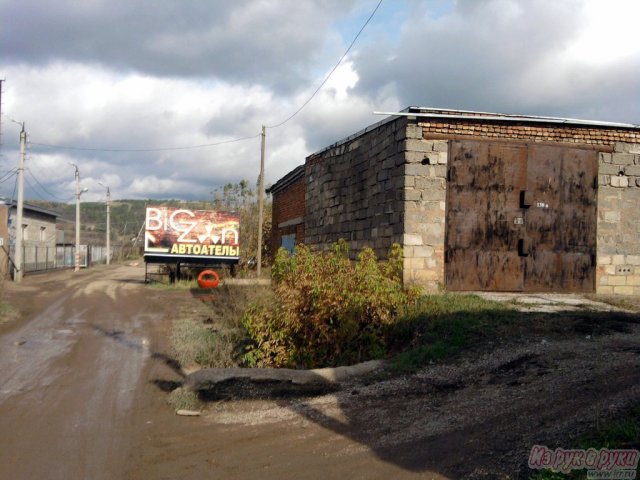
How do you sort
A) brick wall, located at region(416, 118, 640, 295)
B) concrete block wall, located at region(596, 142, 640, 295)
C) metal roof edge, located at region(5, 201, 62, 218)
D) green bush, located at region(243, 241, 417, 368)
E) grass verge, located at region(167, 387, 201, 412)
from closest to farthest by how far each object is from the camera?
1. grass verge, located at region(167, 387, 201, 412)
2. green bush, located at region(243, 241, 417, 368)
3. brick wall, located at region(416, 118, 640, 295)
4. concrete block wall, located at region(596, 142, 640, 295)
5. metal roof edge, located at region(5, 201, 62, 218)

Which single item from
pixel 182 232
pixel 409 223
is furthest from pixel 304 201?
pixel 182 232

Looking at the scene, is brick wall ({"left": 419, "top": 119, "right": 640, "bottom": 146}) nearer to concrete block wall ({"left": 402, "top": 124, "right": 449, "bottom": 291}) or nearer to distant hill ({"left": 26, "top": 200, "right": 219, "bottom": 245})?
concrete block wall ({"left": 402, "top": 124, "right": 449, "bottom": 291})

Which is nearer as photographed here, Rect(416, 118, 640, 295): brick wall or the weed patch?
Rect(416, 118, 640, 295): brick wall

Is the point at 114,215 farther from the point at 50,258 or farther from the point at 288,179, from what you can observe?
the point at 288,179

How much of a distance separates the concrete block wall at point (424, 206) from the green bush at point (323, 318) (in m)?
2.29

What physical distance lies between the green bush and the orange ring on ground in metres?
15.3

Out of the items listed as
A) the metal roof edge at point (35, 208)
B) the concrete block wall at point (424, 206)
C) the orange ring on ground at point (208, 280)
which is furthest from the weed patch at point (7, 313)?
the metal roof edge at point (35, 208)

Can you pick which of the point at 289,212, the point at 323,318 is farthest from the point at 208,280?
the point at 323,318

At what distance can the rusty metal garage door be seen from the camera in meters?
12.1

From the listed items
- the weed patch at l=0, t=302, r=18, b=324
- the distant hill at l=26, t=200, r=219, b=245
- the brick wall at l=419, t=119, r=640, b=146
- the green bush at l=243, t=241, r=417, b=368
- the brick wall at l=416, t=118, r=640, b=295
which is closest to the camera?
the green bush at l=243, t=241, r=417, b=368

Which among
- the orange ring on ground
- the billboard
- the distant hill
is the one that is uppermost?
the distant hill

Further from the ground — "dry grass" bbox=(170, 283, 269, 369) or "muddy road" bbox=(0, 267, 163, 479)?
"dry grass" bbox=(170, 283, 269, 369)

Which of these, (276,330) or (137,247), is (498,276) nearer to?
(276,330)

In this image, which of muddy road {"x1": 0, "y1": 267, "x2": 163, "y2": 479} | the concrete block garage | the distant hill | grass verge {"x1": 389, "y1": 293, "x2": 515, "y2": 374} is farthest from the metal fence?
the distant hill
